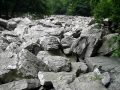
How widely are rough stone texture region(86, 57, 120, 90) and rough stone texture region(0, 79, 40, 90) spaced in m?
1.79

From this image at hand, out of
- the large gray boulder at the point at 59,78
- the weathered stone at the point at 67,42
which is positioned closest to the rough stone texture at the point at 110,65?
the large gray boulder at the point at 59,78

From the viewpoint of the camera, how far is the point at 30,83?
6.74 metres

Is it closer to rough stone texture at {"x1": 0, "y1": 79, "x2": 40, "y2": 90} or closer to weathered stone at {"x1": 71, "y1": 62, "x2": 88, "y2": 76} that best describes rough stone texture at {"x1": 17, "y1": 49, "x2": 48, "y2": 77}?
rough stone texture at {"x1": 0, "y1": 79, "x2": 40, "y2": 90}

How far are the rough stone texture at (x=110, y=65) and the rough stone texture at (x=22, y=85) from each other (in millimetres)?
1791

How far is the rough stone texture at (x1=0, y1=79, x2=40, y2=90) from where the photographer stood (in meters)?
6.60

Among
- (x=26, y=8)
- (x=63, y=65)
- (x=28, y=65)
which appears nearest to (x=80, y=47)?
(x=63, y=65)

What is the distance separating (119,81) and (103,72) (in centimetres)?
74

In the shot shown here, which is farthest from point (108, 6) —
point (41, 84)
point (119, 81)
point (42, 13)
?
point (42, 13)

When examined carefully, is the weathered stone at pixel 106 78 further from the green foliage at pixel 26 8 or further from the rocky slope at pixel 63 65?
the green foliage at pixel 26 8

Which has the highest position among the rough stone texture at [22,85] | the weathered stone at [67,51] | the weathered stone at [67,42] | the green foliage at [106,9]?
the green foliage at [106,9]

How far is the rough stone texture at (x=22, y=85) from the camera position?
21.7ft

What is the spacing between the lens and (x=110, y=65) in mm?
7879

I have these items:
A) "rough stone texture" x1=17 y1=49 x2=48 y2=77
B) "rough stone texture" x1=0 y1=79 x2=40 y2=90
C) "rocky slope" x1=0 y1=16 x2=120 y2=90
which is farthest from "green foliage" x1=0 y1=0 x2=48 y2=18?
"rough stone texture" x1=0 y1=79 x2=40 y2=90

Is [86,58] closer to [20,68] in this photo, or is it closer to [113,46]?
[113,46]
